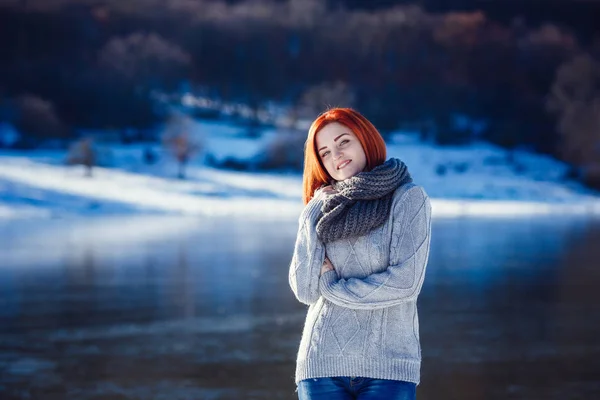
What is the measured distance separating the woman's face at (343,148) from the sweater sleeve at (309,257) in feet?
0.39

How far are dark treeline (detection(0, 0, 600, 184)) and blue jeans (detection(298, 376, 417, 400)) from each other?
56047mm

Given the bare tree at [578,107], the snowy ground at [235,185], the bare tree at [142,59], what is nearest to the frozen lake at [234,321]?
the snowy ground at [235,185]

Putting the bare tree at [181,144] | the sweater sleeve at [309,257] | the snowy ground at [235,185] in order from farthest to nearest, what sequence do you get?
the bare tree at [181,144] < the snowy ground at [235,185] < the sweater sleeve at [309,257]

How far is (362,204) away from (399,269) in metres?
0.23

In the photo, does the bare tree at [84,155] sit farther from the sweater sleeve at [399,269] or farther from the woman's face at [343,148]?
the sweater sleeve at [399,269]

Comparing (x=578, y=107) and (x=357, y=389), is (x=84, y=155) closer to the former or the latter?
(x=578, y=107)

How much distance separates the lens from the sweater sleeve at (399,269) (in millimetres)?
3088

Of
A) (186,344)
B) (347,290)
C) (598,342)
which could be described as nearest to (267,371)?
(186,344)

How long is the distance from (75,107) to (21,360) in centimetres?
5530

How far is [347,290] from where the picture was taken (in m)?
3.11

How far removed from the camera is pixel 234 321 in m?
9.86

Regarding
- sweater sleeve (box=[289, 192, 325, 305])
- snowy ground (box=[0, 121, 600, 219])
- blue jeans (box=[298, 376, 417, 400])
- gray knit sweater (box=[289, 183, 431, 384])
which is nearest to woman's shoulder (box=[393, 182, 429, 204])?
gray knit sweater (box=[289, 183, 431, 384])

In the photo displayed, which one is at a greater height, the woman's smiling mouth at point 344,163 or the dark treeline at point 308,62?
the dark treeline at point 308,62

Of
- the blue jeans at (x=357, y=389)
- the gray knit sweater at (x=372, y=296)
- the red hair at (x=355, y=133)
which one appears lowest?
the blue jeans at (x=357, y=389)
